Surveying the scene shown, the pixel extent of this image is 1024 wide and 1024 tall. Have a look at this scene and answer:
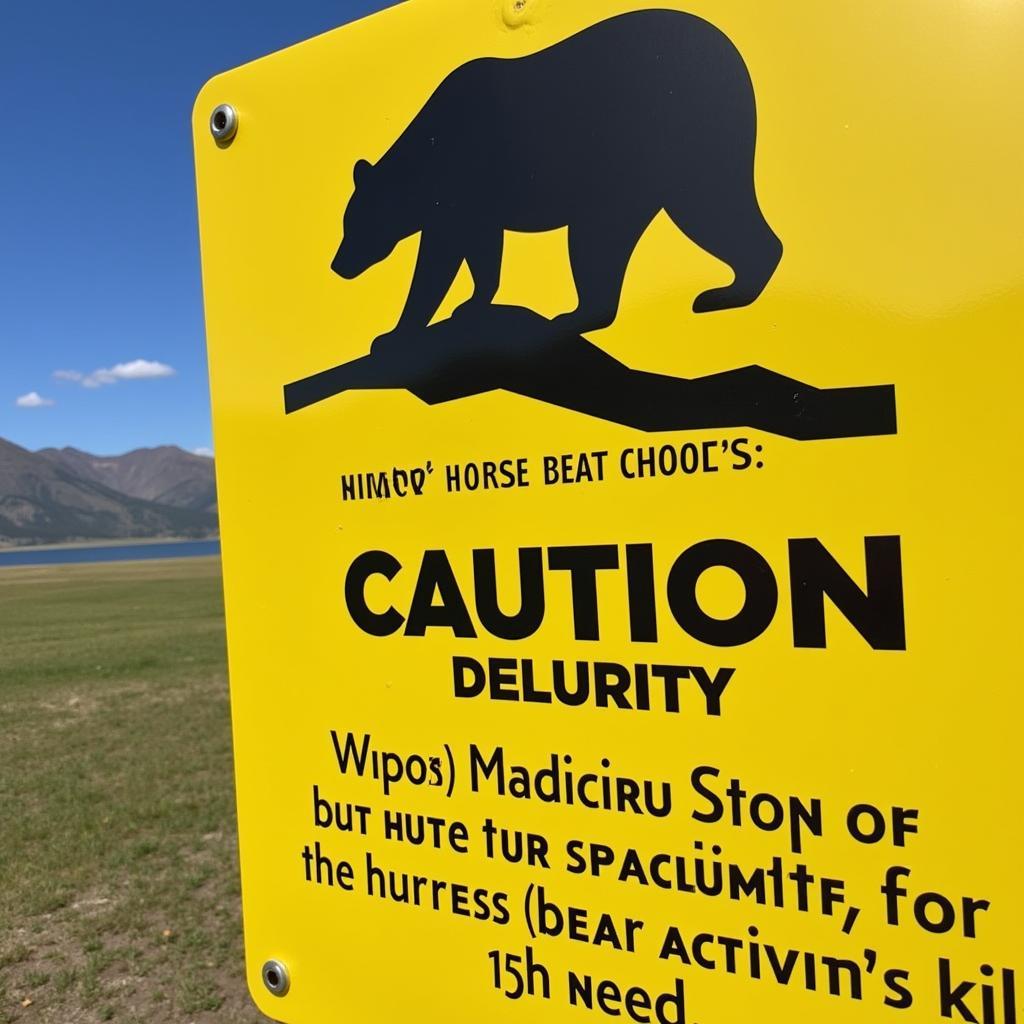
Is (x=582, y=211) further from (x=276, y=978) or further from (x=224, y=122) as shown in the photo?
(x=276, y=978)

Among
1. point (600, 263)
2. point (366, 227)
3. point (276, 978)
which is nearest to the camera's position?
point (600, 263)

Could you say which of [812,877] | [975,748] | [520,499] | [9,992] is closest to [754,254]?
[520,499]

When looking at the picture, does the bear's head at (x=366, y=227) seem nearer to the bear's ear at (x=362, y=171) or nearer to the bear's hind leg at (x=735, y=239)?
the bear's ear at (x=362, y=171)

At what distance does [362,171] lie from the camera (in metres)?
1.72

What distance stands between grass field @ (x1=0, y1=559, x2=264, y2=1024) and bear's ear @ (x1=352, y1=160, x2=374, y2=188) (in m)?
4.10

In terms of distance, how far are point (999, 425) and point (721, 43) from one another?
0.74 m

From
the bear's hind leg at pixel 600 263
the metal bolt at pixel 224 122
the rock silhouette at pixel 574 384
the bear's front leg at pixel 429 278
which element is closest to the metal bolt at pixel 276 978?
the rock silhouette at pixel 574 384

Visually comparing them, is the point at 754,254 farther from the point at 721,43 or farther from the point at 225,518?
the point at 225,518

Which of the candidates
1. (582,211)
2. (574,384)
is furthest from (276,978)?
(582,211)

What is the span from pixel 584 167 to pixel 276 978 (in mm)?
1774

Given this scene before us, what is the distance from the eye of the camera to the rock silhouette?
4.28ft

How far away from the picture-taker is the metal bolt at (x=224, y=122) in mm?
1884

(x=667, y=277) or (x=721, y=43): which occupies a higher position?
(x=721, y=43)

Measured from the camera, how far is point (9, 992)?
4422 mm
